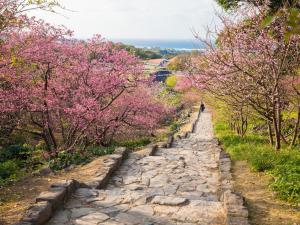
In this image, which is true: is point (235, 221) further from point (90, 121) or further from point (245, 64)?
point (90, 121)

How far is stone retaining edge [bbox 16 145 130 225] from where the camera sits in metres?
5.30

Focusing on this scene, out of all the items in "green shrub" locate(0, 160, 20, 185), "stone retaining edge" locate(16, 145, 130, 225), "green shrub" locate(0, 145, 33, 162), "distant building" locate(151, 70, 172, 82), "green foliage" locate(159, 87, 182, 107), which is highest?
"distant building" locate(151, 70, 172, 82)

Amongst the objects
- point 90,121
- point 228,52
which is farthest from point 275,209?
point 90,121

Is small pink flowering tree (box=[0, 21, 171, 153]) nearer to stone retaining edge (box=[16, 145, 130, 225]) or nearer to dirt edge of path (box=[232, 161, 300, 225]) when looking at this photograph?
stone retaining edge (box=[16, 145, 130, 225])

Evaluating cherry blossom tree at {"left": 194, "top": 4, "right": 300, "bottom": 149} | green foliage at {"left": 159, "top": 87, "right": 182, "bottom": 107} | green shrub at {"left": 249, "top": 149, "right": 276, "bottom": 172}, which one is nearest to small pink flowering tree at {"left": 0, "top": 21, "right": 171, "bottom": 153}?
cherry blossom tree at {"left": 194, "top": 4, "right": 300, "bottom": 149}

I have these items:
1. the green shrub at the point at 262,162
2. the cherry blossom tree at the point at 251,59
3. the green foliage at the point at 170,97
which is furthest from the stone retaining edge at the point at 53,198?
the green foliage at the point at 170,97

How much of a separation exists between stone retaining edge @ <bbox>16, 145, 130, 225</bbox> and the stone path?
0.14 m

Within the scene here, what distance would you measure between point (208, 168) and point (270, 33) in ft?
14.0

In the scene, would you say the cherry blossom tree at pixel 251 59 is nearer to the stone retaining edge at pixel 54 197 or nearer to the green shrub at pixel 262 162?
the green shrub at pixel 262 162

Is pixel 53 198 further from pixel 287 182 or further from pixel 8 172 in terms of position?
pixel 287 182

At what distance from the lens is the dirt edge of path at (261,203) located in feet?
19.3

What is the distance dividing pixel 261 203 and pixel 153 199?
209 cm

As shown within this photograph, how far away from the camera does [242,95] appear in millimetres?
10344

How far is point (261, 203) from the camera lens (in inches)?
266
